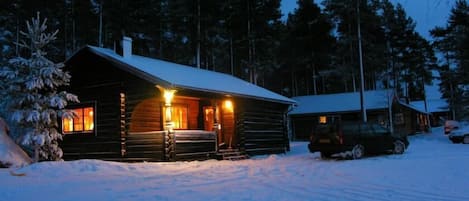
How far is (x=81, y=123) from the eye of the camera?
16.7 meters

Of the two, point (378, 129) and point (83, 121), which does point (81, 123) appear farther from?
point (378, 129)

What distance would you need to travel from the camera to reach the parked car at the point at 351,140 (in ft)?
47.9

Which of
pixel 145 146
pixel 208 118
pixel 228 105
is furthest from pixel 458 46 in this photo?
pixel 145 146

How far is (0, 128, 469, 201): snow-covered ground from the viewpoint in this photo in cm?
730

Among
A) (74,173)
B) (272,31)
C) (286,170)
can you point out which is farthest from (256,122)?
(272,31)

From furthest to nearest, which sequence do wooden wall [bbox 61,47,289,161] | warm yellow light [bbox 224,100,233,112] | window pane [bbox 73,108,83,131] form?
warm yellow light [bbox 224,100,233,112] < window pane [bbox 73,108,83,131] < wooden wall [bbox 61,47,289,161]

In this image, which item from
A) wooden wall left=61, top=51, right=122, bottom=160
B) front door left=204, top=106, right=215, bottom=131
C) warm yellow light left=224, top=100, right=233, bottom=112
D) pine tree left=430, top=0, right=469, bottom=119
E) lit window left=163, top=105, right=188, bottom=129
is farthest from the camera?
pine tree left=430, top=0, right=469, bottom=119

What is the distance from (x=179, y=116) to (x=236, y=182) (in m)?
8.87

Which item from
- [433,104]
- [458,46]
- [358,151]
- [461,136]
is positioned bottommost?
[358,151]

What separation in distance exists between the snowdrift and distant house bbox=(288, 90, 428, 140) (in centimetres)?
2542

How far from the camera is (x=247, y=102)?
1836 cm

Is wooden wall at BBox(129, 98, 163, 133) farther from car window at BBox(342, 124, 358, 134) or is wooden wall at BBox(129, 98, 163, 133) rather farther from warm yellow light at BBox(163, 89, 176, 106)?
car window at BBox(342, 124, 358, 134)

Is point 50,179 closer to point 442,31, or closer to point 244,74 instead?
point 244,74

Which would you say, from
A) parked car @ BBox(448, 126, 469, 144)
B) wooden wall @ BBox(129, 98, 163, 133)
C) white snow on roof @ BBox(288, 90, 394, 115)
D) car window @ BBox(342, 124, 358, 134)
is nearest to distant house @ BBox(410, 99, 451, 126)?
white snow on roof @ BBox(288, 90, 394, 115)
